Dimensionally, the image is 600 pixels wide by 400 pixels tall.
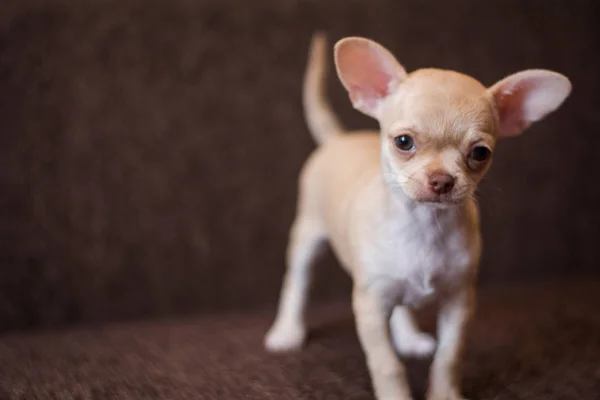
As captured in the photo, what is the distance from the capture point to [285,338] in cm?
143

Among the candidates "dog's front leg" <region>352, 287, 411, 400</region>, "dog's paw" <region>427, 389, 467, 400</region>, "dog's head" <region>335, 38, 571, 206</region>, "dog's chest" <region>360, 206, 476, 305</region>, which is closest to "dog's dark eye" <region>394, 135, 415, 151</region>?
"dog's head" <region>335, 38, 571, 206</region>

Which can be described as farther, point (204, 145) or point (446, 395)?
point (204, 145)

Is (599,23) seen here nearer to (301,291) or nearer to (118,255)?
(301,291)

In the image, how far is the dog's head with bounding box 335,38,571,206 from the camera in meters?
0.99

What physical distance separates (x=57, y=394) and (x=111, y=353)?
0.23m

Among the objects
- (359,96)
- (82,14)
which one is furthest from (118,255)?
(359,96)

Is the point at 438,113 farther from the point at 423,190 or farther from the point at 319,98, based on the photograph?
the point at 319,98

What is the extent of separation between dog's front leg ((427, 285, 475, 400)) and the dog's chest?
0.14ft

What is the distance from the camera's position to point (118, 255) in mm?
1703

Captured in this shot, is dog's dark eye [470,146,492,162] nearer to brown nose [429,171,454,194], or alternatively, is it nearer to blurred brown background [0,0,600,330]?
brown nose [429,171,454,194]

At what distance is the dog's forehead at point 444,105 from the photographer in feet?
3.24

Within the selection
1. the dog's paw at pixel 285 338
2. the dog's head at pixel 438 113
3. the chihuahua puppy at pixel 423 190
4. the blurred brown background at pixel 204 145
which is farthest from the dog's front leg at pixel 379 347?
the blurred brown background at pixel 204 145

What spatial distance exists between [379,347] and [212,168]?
2.69 feet

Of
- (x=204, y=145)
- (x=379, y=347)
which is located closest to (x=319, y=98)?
(x=204, y=145)
